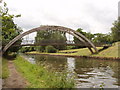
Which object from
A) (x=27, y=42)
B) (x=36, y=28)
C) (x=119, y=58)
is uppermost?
(x=36, y=28)

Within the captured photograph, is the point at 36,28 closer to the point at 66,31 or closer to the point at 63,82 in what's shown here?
the point at 66,31

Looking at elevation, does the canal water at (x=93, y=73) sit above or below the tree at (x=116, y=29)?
below

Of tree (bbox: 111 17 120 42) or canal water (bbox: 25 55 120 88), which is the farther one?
tree (bbox: 111 17 120 42)

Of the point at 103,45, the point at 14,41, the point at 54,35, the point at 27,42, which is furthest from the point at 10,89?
the point at 54,35

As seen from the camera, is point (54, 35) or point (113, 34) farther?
point (54, 35)

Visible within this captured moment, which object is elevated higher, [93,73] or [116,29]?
[116,29]

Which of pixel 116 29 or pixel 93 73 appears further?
pixel 116 29

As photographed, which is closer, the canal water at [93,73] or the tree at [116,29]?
the canal water at [93,73]

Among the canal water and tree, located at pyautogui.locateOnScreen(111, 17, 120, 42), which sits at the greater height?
tree, located at pyautogui.locateOnScreen(111, 17, 120, 42)

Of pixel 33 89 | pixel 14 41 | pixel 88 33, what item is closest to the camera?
pixel 33 89

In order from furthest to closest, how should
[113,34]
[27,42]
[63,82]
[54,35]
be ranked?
[54,35] < [27,42] < [113,34] < [63,82]

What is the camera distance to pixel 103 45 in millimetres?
60875

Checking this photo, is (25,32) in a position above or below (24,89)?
above

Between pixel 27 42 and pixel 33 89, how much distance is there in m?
50.6
